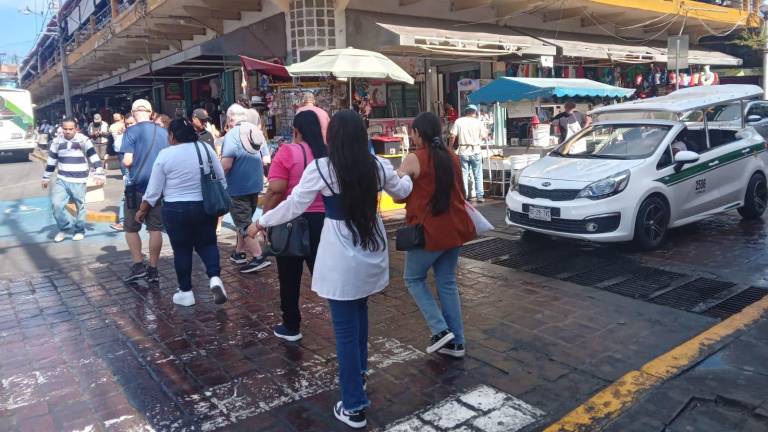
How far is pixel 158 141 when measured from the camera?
650cm

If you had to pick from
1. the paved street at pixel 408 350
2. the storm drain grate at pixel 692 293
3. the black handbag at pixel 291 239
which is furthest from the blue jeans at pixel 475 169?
the black handbag at pixel 291 239

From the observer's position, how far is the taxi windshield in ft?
24.4

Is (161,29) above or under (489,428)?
above

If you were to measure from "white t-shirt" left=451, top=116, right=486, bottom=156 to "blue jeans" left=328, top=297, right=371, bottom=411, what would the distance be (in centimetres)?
769

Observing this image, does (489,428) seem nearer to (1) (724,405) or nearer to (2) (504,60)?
(1) (724,405)

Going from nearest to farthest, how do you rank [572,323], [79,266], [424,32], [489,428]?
[489,428] < [572,323] < [79,266] < [424,32]

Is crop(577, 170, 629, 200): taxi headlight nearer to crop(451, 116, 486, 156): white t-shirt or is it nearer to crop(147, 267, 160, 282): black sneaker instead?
crop(451, 116, 486, 156): white t-shirt

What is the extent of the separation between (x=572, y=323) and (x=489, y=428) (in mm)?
1847

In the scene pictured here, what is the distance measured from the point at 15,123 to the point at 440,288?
29168mm

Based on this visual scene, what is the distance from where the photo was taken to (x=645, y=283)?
19.4 feet

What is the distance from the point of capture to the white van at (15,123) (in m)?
27.0

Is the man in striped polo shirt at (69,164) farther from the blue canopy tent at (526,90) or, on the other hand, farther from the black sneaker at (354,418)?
the blue canopy tent at (526,90)

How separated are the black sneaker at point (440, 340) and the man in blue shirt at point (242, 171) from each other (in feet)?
9.54

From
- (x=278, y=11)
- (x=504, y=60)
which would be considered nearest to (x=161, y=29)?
(x=278, y=11)
